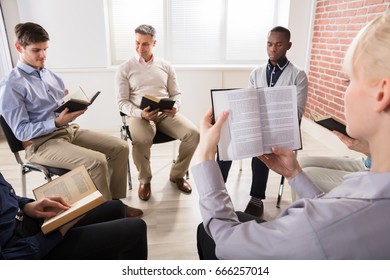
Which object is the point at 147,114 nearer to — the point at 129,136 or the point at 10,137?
the point at 129,136

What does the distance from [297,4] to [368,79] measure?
3592mm

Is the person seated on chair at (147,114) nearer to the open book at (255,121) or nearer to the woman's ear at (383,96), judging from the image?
the open book at (255,121)

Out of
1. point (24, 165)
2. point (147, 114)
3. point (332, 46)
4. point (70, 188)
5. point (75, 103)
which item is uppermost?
point (332, 46)

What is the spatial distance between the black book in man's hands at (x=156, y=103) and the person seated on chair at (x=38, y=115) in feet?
1.55

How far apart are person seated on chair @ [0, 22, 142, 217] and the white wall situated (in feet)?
5.48

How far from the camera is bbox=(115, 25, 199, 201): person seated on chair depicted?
2.36 m

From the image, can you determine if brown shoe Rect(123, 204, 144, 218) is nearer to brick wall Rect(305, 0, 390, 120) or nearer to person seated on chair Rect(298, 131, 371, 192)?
person seated on chair Rect(298, 131, 371, 192)

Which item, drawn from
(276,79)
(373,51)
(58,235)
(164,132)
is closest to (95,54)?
(164,132)

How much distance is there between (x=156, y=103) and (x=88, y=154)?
2.07 ft

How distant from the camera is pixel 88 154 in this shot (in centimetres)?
189

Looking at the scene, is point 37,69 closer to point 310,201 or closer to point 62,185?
point 62,185

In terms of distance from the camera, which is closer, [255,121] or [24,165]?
[255,121]

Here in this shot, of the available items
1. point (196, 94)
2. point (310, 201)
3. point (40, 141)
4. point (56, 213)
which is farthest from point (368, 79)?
point (196, 94)

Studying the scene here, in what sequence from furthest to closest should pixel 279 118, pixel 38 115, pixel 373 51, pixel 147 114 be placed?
pixel 147 114 → pixel 38 115 → pixel 279 118 → pixel 373 51
